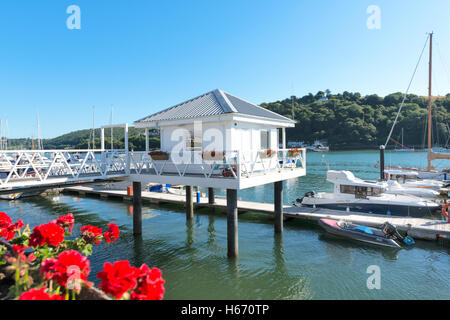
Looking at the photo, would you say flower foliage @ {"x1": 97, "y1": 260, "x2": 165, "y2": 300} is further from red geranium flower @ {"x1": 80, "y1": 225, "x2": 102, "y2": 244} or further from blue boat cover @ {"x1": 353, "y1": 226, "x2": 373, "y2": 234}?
blue boat cover @ {"x1": 353, "y1": 226, "x2": 373, "y2": 234}

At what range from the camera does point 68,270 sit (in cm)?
288

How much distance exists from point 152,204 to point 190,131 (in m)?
13.2

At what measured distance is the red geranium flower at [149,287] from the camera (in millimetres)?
2880

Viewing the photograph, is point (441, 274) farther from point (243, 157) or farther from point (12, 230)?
point (12, 230)

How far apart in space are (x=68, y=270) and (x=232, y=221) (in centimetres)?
964

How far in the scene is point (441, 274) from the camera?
11.5 metres

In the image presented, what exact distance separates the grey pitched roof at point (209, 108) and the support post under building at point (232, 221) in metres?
3.63

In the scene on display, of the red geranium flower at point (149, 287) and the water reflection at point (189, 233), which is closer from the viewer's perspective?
the red geranium flower at point (149, 287)

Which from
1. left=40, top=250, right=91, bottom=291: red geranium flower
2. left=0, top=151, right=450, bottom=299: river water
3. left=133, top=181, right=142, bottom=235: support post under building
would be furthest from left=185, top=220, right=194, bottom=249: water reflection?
left=40, top=250, right=91, bottom=291: red geranium flower

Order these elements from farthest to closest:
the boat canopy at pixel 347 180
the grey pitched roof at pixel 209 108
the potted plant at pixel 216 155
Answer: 1. the boat canopy at pixel 347 180
2. the grey pitched roof at pixel 209 108
3. the potted plant at pixel 216 155

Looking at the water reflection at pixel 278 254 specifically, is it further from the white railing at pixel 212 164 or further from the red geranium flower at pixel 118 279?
the red geranium flower at pixel 118 279

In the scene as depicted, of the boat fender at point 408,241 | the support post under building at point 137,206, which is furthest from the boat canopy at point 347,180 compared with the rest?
the support post under building at point 137,206
